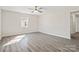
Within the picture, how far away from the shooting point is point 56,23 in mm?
1839

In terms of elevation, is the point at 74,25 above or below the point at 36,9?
below

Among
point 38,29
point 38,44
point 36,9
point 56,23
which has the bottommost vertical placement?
point 38,44

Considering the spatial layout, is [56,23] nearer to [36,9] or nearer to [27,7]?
[36,9]

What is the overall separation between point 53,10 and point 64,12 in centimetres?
20

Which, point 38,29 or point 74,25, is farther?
point 38,29

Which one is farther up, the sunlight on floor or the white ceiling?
the white ceiling

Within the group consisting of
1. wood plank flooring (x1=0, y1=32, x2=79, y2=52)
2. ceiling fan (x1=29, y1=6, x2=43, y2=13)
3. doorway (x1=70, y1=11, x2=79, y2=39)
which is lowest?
wood plank flooring (x1=0, y1=32, x2=79, y2=52)

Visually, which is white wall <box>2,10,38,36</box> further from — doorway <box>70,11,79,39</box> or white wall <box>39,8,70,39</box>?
doorway <box>70,11,79,39</box>

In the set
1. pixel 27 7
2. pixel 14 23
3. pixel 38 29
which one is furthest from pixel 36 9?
pixel 14 23

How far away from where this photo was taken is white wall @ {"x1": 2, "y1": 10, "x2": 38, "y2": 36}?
1.71 m

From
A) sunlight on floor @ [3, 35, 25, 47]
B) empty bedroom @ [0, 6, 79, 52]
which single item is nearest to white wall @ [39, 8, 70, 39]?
empty bedroom @ [0, 6, 79, 52]

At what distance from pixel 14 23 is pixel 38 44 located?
572 mm

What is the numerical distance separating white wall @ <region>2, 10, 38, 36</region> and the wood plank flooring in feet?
0.31
